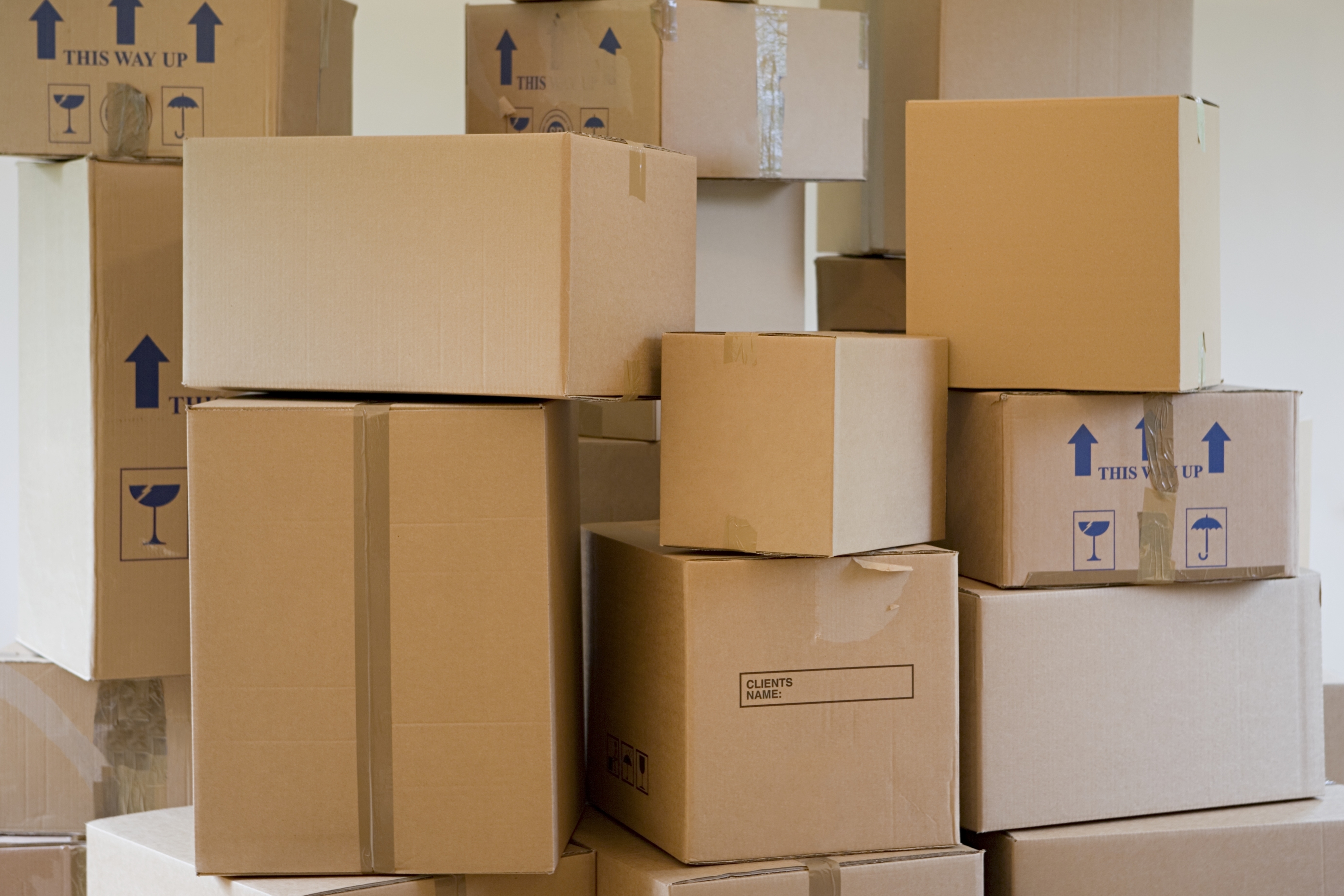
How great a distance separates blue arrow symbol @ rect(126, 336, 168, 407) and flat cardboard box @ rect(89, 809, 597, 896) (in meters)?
0.50

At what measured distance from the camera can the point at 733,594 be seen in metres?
1.31

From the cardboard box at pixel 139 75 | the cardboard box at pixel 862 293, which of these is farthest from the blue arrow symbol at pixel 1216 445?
the cardboard box at pixel 139 75

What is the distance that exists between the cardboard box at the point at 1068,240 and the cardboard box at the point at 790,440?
0.12m

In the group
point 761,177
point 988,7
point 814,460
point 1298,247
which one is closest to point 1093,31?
point 988,7

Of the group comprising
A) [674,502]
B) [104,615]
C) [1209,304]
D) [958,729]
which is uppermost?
[1209,304]

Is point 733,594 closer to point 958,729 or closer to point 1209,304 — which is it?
point 958,729

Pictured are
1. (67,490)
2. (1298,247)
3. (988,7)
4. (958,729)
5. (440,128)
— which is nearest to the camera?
(958,729)

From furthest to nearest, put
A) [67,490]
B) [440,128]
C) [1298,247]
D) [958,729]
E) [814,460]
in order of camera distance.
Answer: [1298,247], [440,128], [67,490], [958,729], [814,460]

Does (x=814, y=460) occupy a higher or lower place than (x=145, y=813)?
higher

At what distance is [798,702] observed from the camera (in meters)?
1.33

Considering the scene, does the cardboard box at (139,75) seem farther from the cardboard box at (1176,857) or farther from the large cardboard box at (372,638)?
the cardboard box at (1176,857)

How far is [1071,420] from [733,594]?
0.45m

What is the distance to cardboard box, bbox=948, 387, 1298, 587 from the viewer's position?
4.63 ft

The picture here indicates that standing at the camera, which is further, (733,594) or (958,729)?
(958,729)
